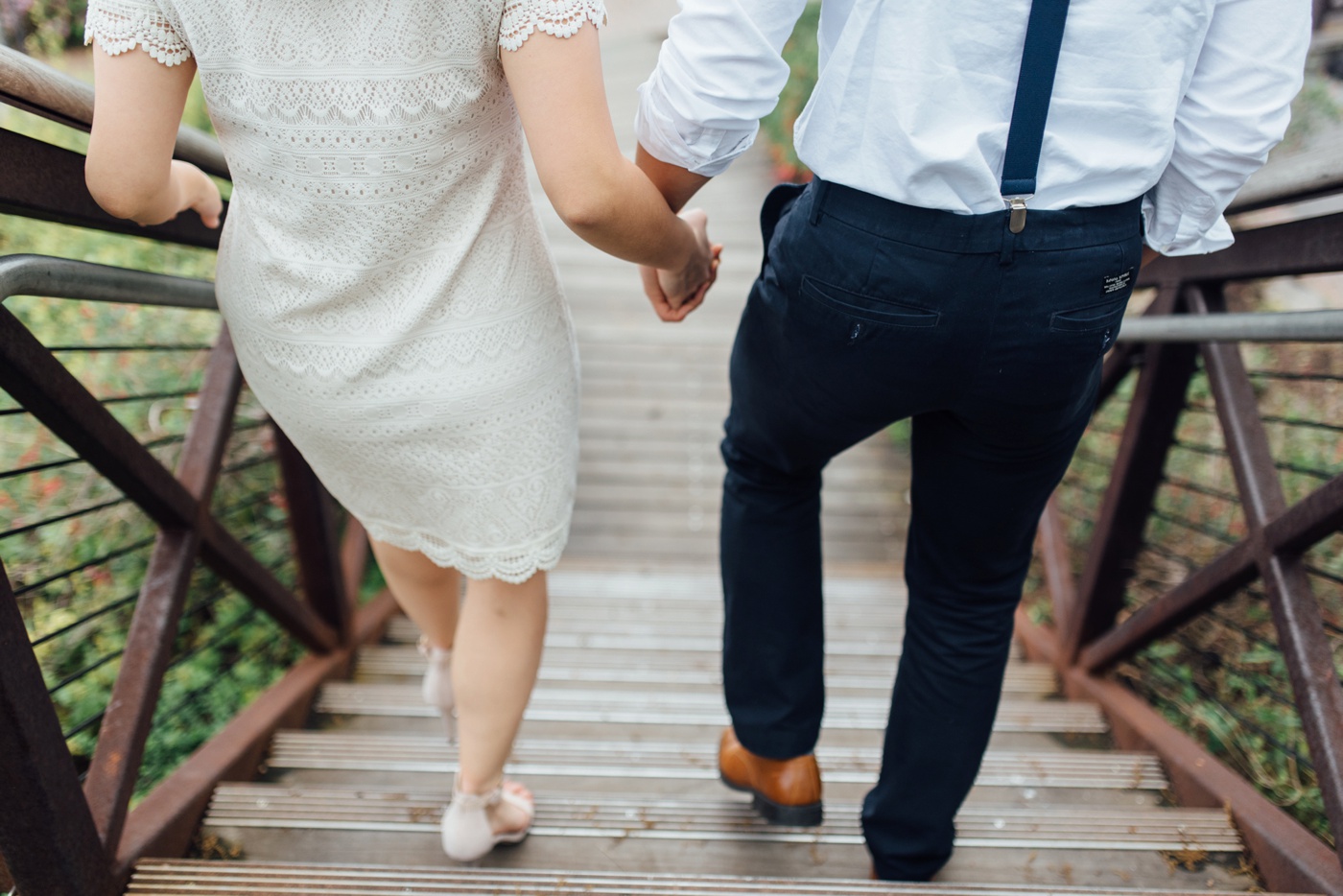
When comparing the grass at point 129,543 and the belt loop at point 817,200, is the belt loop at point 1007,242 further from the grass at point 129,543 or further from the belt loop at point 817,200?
the grass at point 129,543

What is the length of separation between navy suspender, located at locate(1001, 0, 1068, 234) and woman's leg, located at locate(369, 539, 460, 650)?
3.11 feet

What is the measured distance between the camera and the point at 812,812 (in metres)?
1.49

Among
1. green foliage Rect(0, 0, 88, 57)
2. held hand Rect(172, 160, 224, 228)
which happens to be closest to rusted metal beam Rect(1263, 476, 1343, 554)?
held hand Rect(172, 160, 224, 228)

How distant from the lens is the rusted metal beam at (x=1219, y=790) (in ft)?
4.42

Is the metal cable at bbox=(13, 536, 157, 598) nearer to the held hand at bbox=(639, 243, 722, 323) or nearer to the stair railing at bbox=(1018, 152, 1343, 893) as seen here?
the held hand at bbox=(639, 243, 722, 323)

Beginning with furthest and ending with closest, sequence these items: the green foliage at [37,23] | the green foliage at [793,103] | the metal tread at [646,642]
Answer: the green foliage at [793,103]
the green foliage at [37,23]
the metal tread at [646,642]

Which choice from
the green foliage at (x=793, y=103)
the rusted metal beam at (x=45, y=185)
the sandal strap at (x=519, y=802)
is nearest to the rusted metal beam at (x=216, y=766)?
the sandal strap at (x=519, y=802)

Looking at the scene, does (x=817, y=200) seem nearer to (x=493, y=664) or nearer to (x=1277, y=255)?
(x=493, y=664)

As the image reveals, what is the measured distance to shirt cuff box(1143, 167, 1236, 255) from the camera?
1.07m

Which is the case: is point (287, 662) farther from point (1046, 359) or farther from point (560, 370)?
point (1046, 359)

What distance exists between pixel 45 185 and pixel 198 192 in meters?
0.19

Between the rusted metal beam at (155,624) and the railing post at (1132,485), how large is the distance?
6.13ft

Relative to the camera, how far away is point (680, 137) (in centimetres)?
102

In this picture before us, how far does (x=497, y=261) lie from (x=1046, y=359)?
635 millimetres
